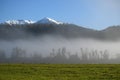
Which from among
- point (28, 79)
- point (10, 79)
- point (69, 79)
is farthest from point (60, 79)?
point (10, 79)

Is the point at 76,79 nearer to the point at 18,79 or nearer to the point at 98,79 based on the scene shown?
the point at 98,79

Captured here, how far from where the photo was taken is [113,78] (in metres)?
60.1

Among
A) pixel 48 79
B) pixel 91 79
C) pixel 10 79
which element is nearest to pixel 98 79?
pixel 91 79

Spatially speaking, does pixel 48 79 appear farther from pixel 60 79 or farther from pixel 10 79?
pixel 10 79

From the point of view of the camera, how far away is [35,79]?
5738 centimetres

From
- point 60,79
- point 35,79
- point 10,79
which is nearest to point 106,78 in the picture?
point 60,79

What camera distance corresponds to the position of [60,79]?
188 feet

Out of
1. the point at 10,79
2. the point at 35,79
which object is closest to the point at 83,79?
the point at 35,79

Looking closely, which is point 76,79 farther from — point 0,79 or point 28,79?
point 0,79

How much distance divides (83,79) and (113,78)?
6.51m

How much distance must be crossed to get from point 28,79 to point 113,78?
17.6 metres

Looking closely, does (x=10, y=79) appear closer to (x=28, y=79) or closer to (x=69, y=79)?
(x=28, y=79)

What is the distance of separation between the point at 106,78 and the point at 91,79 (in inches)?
150

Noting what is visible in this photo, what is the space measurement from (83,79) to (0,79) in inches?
653
